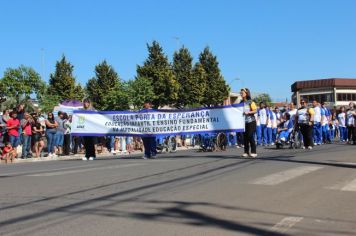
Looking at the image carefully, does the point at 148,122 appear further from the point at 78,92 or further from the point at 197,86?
the point at 78,92

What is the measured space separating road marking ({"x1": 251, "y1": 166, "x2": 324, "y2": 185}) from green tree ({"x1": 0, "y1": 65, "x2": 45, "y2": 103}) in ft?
189

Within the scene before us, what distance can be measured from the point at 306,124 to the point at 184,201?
12869 millimetres

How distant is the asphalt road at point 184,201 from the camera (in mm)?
6090

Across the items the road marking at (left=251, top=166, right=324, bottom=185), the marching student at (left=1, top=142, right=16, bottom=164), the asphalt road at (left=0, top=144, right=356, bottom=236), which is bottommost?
the asphalt road at (left=0, top=144, right=356, bottom=236)

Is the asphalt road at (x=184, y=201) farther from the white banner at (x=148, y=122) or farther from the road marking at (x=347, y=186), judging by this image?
the white banner at (x=148, y=122)

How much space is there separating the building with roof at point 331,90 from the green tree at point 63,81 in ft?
242

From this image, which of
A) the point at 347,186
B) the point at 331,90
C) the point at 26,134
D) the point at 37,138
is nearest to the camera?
the point at 347,186

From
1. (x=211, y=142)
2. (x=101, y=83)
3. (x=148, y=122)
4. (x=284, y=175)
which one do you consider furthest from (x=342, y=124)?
(x=101, y=83)

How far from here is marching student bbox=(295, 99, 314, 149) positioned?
772 inches

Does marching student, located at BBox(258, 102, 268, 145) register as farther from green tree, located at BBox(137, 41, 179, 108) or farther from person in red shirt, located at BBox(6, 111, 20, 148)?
green tree, located at BBox(137, 41, 179, 108)

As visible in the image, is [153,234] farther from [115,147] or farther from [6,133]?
[115,147]

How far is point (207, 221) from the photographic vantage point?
638 centimetres

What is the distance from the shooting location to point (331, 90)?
127125 millimetres

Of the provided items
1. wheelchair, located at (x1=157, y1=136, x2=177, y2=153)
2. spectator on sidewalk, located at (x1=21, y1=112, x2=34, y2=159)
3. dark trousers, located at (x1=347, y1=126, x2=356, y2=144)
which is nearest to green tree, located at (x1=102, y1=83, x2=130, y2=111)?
wheelchair, located at (x1=157, y1=136, x2=177, y2=153)
